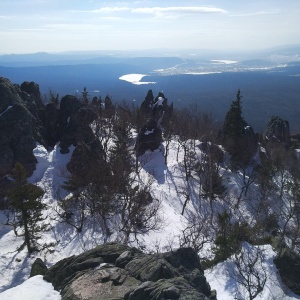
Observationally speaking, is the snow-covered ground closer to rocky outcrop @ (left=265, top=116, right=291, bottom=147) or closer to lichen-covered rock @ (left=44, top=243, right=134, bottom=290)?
lichen-covered rock @ (left=44, top=243, right=134, bottom=290)

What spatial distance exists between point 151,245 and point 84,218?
8.76 meters

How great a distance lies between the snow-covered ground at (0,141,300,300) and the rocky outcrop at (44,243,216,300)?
4.76ft

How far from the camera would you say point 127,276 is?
17.6 m

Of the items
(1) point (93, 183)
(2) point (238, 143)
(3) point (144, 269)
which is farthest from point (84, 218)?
(2) point (238, 143)

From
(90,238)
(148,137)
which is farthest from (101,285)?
(148,137)

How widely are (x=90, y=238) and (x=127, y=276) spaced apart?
20082mm

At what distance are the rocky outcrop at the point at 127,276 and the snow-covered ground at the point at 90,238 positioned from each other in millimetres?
1450

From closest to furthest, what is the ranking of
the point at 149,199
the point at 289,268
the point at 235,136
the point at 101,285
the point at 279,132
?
the point at 101,285
the point at 289,268
the point at 149,199
the point at 235,136
the point at 279,132

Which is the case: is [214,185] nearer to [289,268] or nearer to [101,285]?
[289,268]

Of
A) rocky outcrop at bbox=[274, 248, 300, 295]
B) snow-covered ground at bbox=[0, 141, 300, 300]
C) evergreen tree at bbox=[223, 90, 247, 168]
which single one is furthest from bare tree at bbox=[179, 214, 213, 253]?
evergreen tree at bbox=[223, 90, 247, 168]

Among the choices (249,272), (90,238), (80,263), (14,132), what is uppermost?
(14,132)

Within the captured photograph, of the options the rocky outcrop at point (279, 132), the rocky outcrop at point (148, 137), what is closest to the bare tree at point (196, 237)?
the rocky outcrop at point (148, 137)

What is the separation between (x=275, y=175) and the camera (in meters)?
61.9

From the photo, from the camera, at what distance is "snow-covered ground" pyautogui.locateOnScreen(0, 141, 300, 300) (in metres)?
26.6
